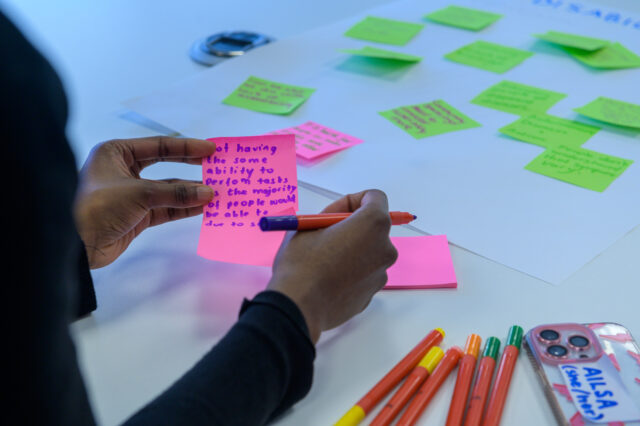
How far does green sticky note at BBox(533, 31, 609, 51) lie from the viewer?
1.28 metres

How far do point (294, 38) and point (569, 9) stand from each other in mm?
686

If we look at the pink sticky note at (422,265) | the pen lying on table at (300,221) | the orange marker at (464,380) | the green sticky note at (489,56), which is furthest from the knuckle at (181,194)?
the green sticky note at (489,56)

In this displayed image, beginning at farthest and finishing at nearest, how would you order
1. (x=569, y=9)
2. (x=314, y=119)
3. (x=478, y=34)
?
(x=569, y=9) → (x=478, y=34) → (x=314, y=119)

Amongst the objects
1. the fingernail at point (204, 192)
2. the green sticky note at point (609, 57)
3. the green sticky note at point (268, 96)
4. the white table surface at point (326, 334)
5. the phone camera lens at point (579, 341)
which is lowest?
the white table surface at point (326, 334)

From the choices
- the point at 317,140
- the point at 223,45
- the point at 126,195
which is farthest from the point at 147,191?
the point at 223,45

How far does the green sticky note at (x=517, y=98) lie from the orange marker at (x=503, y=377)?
1.86ft

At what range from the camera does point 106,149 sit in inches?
30.5

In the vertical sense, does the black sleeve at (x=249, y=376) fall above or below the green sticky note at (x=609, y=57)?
below

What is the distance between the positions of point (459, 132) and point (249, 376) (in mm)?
665

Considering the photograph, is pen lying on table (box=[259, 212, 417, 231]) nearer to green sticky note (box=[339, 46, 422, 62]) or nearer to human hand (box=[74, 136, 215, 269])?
human hand (box=[74, 136, 215, 269])

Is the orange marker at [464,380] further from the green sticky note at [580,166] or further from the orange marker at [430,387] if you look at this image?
the green sticky note at [580,166]

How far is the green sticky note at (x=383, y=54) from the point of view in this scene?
125cm

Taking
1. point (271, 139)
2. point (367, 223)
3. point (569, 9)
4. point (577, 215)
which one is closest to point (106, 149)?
point (271, 139)

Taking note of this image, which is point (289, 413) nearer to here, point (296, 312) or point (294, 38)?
point (296, 312)
